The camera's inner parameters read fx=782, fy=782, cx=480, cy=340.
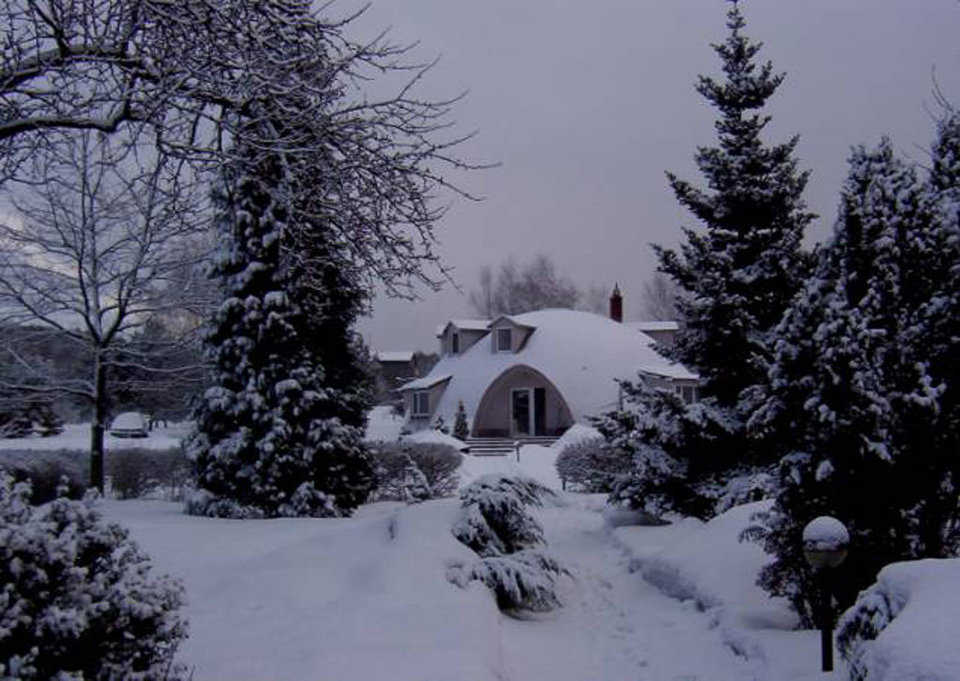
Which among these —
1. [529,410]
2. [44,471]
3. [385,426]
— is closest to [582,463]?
[44,471]

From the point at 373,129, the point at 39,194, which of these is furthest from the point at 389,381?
the point at 373,129

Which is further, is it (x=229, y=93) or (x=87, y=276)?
(x=87, y=276)

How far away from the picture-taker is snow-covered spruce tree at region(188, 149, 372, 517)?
1322 cm

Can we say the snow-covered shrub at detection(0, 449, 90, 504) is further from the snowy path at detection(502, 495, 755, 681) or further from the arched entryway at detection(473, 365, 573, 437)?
the arched entryway at detection(473, 365, 573, 437)

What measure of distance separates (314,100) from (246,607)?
4430 mm

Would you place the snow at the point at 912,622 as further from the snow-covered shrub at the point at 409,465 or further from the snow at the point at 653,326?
the snow at the point at 653,326

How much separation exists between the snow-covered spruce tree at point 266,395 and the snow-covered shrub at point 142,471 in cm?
566

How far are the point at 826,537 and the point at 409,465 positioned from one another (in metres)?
13.5

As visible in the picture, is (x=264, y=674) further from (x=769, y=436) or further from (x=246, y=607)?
(x=769, y=436)

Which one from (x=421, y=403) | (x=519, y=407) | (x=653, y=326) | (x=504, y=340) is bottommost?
(x=519, y=407)

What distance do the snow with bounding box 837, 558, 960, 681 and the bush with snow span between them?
364 centimetres

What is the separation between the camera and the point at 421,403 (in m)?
44.3

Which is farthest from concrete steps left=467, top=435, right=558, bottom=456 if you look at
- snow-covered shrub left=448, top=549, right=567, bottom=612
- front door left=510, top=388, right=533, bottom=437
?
snow-covered shrub left=448, top=549, right=567, bottom=612

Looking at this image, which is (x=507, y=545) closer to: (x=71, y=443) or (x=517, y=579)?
(x=517, y=579)
